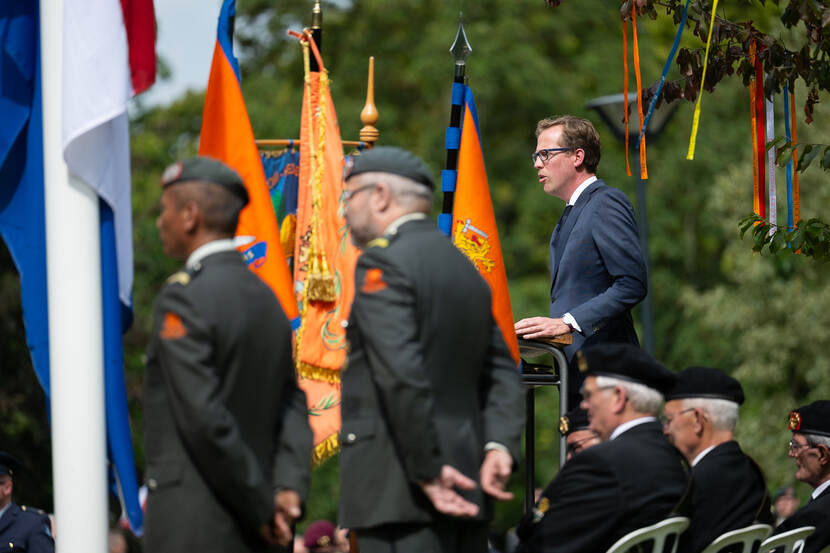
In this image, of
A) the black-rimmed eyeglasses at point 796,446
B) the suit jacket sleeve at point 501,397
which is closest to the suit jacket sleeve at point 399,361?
the suit jacket sleeve at point 501,397

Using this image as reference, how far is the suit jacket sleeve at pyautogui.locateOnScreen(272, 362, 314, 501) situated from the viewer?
423cm

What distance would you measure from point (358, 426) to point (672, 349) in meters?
21.3

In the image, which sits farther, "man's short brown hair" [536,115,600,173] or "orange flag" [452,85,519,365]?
"orange flag" [452,85,519,365]

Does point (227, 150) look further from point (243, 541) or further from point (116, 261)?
point (243, 541)

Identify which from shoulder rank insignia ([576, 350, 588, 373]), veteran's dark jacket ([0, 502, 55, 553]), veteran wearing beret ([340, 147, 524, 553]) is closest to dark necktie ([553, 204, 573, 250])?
shoulder rank insignia ([576, 350, 588, 373])

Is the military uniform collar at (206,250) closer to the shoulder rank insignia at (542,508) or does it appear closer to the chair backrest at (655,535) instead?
the shoulder rank insignia at (542,508)

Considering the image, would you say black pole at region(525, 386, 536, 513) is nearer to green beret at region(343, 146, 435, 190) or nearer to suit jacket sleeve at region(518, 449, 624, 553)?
suit jacket sleeve at region(518, 449, 624, 553)

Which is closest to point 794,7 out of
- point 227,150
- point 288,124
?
point 227,150

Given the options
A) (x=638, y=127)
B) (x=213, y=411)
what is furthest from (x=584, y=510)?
(x=638, y=127)

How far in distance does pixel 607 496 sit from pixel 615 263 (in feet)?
5.41

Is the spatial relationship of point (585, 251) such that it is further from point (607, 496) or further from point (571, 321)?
point (607, 496)

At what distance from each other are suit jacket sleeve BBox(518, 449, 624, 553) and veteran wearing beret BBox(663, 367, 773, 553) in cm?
79

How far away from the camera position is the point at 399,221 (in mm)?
4539

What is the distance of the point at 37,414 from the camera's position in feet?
56.6
